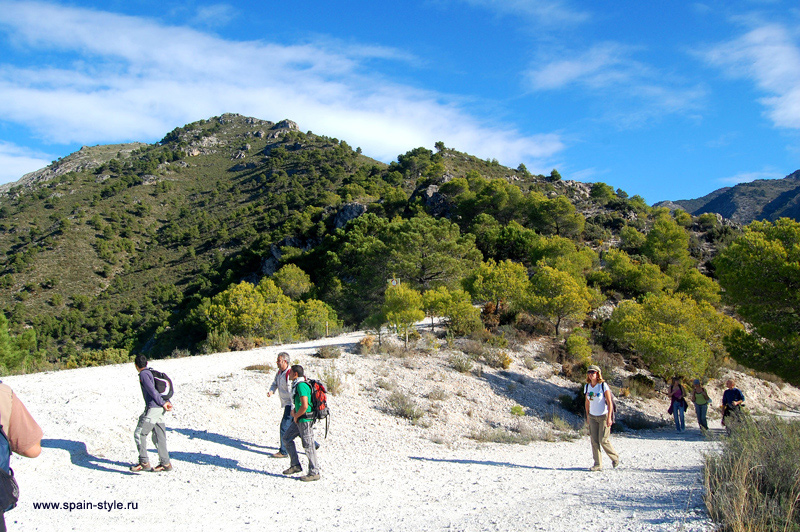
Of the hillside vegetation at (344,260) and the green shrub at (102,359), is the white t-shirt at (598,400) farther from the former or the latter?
the green shrub at (102,359)

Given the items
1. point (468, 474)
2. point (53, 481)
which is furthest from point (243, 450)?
point (468, 474)

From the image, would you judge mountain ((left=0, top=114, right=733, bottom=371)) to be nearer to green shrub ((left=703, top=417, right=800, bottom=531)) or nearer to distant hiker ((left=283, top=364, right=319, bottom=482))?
distant hiker ((left=283, top=364, right=319, bottom=482))

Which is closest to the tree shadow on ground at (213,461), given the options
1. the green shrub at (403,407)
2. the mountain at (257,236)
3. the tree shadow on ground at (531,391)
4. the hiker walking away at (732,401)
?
the green shrub at (403,407)

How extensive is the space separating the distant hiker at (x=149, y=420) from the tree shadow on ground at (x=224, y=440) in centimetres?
141

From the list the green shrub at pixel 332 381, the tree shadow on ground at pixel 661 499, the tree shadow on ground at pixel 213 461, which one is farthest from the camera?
the green shrub at pixel 332 381

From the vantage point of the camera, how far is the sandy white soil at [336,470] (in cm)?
430

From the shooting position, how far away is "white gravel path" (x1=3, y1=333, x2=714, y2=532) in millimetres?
4262

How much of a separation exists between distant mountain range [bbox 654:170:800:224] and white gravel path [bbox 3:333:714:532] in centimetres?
9396

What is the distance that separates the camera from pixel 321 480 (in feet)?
19.2

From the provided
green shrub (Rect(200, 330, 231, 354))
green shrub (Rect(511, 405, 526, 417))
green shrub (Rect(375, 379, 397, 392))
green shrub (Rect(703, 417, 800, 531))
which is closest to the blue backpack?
green shrub (Rect(703, 417, 800, 531))

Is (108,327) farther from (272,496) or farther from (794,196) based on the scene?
(794,196)

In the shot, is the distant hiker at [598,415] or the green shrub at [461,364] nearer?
the distant hiker at [598,415]

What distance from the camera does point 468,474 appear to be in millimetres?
6352

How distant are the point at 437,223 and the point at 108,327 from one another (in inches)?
1609
